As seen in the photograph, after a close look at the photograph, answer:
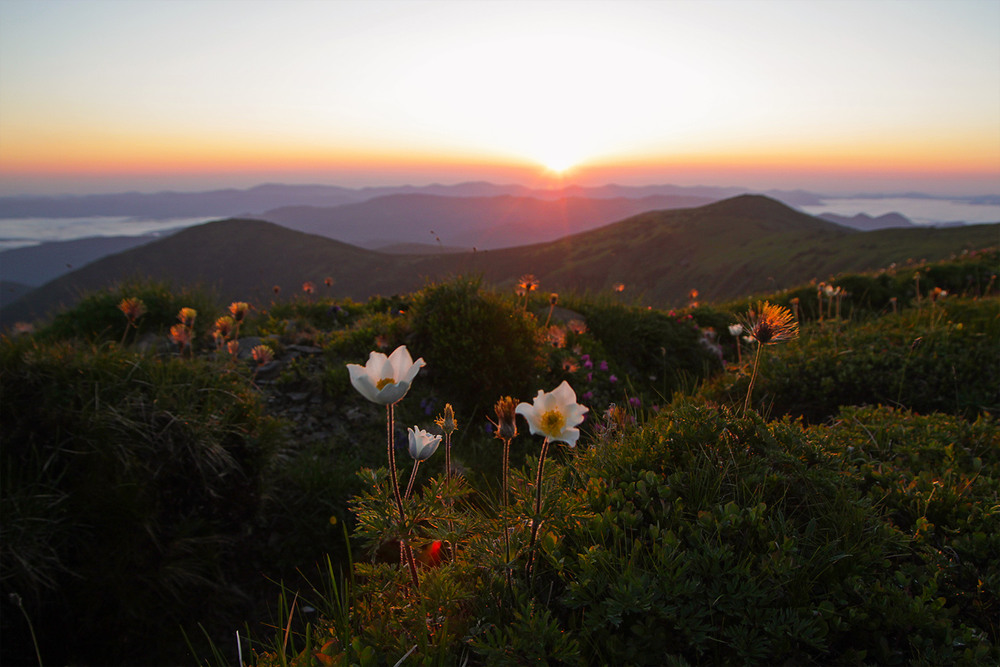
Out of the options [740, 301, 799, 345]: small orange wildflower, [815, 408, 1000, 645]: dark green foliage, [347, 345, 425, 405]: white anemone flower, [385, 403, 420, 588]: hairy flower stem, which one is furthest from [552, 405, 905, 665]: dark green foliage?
[347, 345, 425, 405]: white anemone flower

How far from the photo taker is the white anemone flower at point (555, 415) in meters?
1.90

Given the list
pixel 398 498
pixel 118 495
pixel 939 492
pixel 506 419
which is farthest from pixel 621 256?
pixel 398 498

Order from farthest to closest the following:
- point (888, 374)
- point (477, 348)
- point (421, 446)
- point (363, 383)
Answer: point (477, 348)
point (888, 374)
point (421, 446)
point (363, 383)

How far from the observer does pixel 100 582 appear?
3504mm

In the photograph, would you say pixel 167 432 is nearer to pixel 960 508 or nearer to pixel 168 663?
pixel 168 663

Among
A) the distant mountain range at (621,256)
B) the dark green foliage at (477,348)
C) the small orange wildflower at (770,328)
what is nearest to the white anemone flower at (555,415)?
the small orange wildflower at (770,328)

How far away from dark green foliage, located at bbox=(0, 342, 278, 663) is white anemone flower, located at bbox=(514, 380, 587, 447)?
301cm

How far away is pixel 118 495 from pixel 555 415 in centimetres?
338

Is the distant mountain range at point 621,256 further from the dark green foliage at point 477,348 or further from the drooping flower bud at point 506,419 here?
the drooping flower bud at point 506,419

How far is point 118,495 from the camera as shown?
3.65 meters

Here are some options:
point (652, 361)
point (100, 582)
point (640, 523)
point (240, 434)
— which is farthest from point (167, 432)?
point (652, 361)

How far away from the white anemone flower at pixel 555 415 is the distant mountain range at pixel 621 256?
115ft

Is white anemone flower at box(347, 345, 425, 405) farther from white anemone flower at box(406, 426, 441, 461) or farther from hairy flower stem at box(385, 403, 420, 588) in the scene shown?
white anemone flower at box(406, 426, 441, 461)

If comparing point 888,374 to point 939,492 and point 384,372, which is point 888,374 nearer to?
point 939,492
